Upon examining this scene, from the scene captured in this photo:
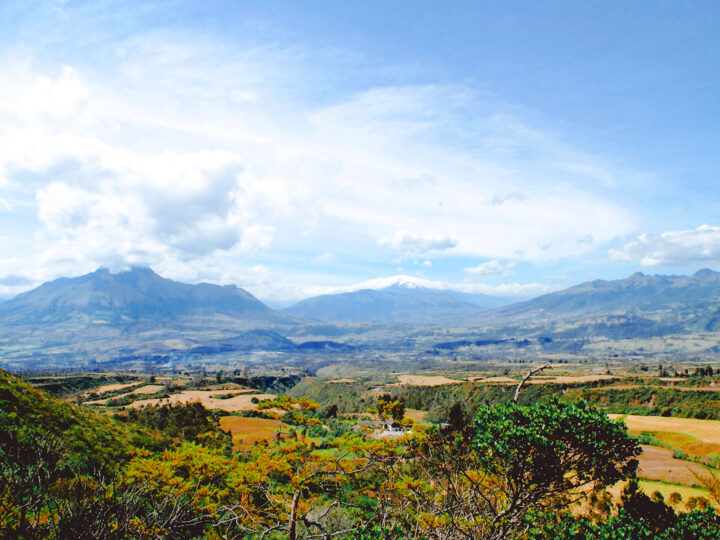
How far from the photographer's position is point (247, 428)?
144ft

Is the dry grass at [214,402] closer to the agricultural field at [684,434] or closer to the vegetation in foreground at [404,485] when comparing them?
the vegetation in foreground at [404,485]

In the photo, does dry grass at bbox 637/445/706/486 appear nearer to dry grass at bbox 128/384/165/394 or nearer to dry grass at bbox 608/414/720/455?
dry grass at bbox 608/414/720/455

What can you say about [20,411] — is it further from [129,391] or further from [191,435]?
[129,391]

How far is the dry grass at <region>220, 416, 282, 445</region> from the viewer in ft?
119

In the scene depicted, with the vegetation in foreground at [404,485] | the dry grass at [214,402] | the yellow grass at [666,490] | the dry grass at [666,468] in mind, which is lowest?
the dry grass at [214,402]

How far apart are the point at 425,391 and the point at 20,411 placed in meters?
64.7

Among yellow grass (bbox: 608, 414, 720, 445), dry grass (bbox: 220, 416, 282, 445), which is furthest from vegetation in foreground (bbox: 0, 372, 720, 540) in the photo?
yellow grass (bbox: 608, 414, 720, 445)

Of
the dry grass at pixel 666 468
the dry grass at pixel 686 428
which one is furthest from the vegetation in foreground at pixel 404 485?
the dry grass at pixel 686 428

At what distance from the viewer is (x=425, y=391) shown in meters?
74.7

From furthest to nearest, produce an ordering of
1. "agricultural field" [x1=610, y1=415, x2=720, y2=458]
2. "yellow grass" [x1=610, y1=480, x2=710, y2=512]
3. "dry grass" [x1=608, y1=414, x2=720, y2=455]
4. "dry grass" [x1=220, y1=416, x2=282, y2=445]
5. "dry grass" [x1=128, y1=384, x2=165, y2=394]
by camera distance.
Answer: "dry grass" [x1=128, y1=384, x2=165, y2=394] → "dry grass" [x1=220, y1=416, x2=282, y2=445] → "dry grass" [x1=608, y1=414, x2=720, y2=455] → "agricultural field" [x1=610, y1=415, x2=720, y2=458] → "yellow grass" [x1=610, y1=480, x2=710, y2=512]

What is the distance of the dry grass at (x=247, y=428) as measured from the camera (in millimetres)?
36237

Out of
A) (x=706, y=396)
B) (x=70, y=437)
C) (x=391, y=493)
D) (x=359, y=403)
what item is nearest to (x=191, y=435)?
(x=70, y=437)

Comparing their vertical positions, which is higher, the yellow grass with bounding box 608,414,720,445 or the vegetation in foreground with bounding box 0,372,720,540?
the vegetation in foreground with bounding box 0,372,720,540

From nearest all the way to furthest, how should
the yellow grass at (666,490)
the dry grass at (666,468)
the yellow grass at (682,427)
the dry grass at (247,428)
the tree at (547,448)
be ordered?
the tree at (547,448), the yellow grass at (666,490), the dry grass at (666,468), the yellow grass at (682,427), the dry grass at (247,428)
